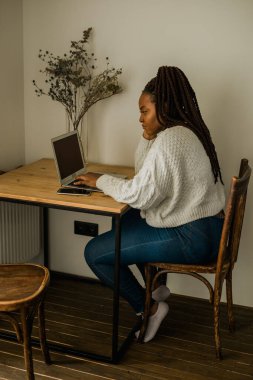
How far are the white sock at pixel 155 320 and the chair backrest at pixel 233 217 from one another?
366 millimetres

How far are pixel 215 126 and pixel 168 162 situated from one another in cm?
66

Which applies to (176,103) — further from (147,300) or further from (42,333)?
(42,333)

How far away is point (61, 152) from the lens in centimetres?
228

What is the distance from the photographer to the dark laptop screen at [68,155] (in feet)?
7.39

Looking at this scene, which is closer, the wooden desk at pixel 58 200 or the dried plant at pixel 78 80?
the wooden desk at pixel 58 200

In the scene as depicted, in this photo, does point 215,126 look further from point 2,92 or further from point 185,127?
point 2,92

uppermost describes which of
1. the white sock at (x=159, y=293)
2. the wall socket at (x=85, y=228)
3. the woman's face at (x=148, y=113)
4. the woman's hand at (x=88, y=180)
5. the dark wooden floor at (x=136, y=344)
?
the woman's face at (x=148, y=113)

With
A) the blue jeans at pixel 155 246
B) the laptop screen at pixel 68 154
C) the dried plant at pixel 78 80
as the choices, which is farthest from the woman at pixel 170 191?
the dried plant at pixel 78 80

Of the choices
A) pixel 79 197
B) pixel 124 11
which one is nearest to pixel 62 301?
pixel 79 197

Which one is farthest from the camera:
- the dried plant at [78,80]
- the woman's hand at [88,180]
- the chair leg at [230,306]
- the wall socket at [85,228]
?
the wall socket at [85,228]

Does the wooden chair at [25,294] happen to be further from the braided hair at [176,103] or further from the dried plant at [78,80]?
the dried plant at [78,80]

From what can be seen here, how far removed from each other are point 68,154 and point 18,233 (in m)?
0.58

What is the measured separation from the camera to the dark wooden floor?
2.10 meters

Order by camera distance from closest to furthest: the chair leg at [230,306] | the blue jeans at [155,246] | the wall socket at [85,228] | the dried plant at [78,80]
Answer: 1. the blue jeans at [155,246]
2. the chair leg at [230,306]
3. the dried plant at [78,80]
4. the wall socket at [85,228]
